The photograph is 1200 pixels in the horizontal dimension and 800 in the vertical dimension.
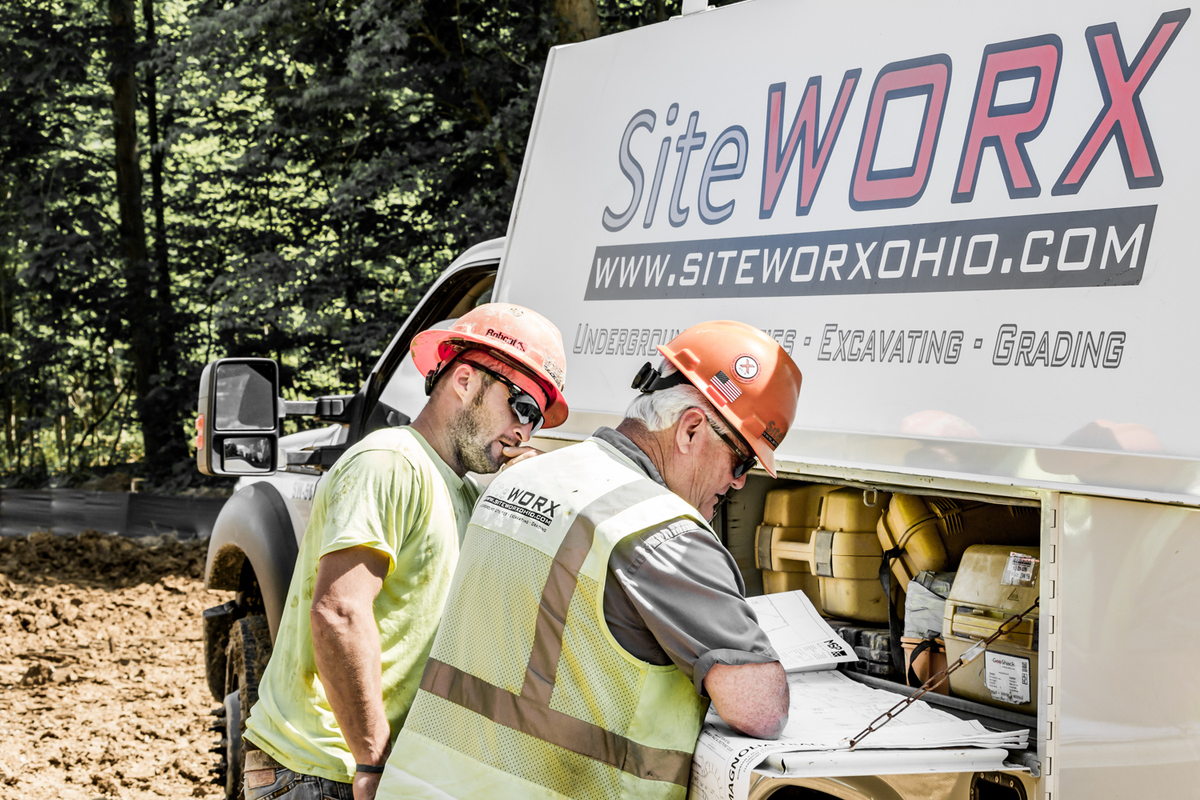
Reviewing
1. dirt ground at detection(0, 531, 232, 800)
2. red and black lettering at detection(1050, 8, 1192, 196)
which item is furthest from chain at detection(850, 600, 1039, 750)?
dirt ground at detection(0, 531, 232, 800)

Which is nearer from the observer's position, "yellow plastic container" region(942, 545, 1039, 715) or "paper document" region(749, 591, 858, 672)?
"yellow plastic container" region(942, 545, 1039, 715)

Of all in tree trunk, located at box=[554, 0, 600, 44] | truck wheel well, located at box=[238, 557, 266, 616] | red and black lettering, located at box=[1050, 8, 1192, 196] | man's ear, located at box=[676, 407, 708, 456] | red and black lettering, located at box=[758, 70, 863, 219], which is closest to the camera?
red and black lettering, located at box=[1050, 8, 1192, 196]

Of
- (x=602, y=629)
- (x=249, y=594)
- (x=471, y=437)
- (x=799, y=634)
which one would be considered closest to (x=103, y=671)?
(x=249, y=594)

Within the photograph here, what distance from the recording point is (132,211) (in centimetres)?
1686

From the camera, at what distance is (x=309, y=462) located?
4816 mm

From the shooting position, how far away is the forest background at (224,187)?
11227 millimetres

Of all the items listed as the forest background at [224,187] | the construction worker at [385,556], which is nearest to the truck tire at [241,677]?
the construction worker at [385,556]

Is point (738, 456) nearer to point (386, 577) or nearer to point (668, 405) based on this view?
point (668, 405)

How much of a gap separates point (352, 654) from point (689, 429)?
85cm

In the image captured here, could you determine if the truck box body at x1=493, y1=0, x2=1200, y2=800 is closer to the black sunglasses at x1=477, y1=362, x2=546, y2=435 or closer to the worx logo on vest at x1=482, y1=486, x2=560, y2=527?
the black sunglasses at x1=477, y1=362, x2=546, y2=435

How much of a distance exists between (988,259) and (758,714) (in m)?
1.02

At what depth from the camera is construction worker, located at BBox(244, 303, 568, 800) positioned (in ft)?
7.82

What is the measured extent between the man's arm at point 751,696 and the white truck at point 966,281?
10 cm

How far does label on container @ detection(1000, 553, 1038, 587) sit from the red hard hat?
494 millimetres
